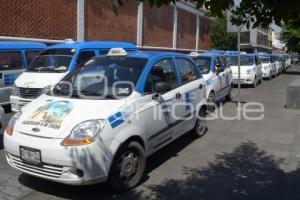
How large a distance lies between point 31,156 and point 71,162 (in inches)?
21.3

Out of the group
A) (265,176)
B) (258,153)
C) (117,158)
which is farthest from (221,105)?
(117,158)

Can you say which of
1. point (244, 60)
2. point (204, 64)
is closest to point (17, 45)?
point (204, 64)

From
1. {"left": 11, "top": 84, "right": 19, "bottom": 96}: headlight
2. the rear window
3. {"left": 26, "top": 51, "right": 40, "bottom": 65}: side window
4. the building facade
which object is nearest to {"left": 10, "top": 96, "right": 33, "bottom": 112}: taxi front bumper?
{"left": 11, "top": 84, "right": 19, "bottom": 96}: headlight

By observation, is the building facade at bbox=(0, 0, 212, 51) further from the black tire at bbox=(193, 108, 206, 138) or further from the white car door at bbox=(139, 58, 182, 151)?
the black tire at bbox=(193, 108, 206, 138)

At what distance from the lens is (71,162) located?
422cm

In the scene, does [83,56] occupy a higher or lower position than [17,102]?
higher

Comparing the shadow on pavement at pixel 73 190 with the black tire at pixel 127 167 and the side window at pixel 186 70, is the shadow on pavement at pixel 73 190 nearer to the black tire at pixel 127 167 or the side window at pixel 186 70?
the black tire at pixel 127 167

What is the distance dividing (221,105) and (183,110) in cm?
615

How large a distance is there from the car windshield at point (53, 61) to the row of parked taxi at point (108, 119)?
14.1 ft

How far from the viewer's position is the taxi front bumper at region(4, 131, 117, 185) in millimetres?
4211

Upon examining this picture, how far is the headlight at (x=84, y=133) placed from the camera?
4.25 metres

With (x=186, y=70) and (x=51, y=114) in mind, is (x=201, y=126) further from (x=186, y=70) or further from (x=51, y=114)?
(x=51, y=114)

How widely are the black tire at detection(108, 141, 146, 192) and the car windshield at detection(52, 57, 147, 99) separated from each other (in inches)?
28.5

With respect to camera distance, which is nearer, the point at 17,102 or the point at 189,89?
the point at 189,89
